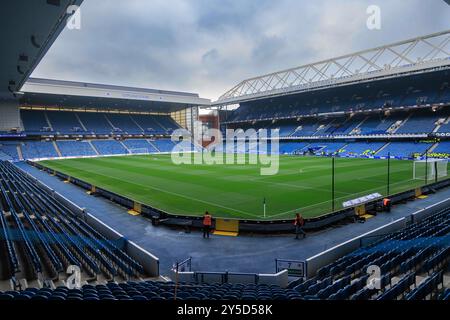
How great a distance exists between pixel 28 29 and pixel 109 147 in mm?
59485

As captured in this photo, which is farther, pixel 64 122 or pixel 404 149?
pixel 64 122

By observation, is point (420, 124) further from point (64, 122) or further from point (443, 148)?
point (64, 122)

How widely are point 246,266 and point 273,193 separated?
40.3 ft

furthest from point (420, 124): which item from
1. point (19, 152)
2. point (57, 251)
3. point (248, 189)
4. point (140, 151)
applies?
point (19, 152)

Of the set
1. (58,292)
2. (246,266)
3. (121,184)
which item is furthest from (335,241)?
(121,184)

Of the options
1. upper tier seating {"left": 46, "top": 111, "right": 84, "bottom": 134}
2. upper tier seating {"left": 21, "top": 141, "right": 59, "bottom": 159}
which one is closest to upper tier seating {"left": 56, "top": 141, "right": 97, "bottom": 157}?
upper tier seating {"left": 21, "top": 141, "right": 59, "bottom": 159}

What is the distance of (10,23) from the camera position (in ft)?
38.9

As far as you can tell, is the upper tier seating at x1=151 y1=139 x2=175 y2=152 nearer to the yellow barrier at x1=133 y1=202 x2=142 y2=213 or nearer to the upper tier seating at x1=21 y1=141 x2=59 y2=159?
the upper tier seating at x1=21 y1=141 x2=59 y2=159

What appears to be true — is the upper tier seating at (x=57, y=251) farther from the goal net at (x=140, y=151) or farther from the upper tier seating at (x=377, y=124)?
the upper tier seating at (x=377, y=124)

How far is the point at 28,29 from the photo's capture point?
41.9 feet

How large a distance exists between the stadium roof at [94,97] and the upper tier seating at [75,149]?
9147 millimetres

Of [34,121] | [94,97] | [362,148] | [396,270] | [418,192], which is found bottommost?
[396,270]

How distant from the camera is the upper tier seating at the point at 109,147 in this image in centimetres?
6775

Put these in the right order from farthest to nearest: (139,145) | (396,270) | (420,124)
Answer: (139,145)
(420,124)
(396,270)
